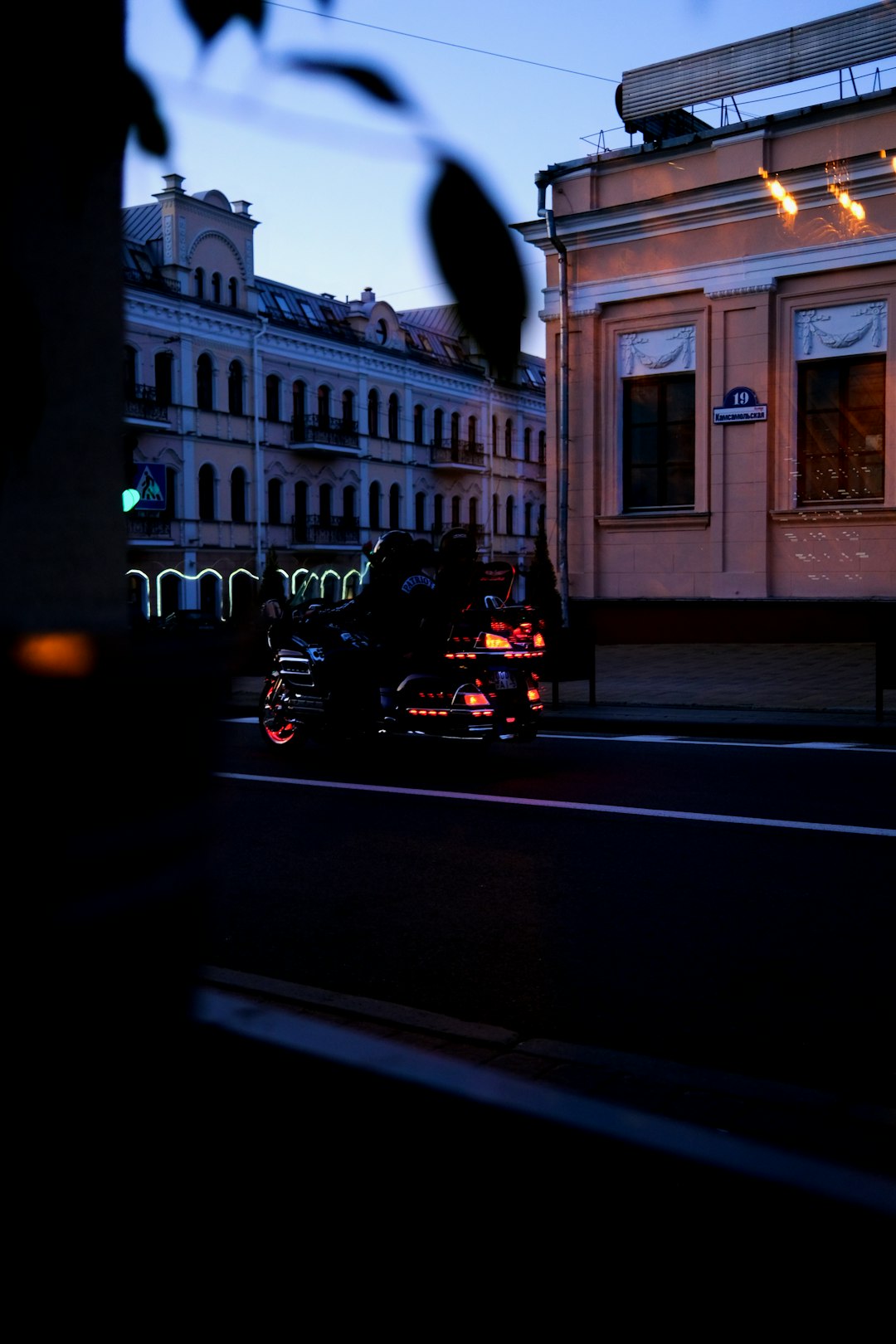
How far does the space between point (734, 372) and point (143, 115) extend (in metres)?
23.0

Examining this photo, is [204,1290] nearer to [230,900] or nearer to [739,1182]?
[739,1182]

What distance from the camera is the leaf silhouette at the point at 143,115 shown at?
1320mm

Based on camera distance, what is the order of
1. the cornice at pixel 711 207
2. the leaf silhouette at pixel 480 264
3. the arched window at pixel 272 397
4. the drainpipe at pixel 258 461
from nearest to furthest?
1. the leaf silhouette at pixel 480 264
2. the cornice at pixel 711 207
3. the drainpipe at pixel 258 461
4. the arched window at pixel 272 397

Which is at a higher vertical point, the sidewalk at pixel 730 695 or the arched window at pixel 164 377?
the arched window at pixel 164 377

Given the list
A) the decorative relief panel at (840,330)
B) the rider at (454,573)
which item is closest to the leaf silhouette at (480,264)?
the rider at (454,573)

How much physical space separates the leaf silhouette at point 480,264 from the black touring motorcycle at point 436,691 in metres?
8.81

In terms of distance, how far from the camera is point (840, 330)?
22359 millimetres

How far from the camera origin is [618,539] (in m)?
24.8

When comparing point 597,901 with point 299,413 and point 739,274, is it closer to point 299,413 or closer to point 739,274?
point 739,274

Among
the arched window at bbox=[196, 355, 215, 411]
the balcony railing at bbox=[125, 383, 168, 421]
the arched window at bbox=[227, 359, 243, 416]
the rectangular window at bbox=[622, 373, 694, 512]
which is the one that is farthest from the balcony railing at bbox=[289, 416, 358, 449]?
the rectangular window at bbox=[622, 373, 694, 512]

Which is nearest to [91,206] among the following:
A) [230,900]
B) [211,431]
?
[230,900]

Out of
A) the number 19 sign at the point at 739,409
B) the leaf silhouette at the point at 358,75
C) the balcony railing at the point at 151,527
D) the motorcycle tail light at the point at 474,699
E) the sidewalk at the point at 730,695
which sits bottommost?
the sidewalk at the point at 730,695

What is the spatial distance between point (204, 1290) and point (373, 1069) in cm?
38

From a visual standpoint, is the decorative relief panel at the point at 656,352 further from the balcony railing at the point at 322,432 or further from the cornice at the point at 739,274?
the balcony railing at the point at 322,432
